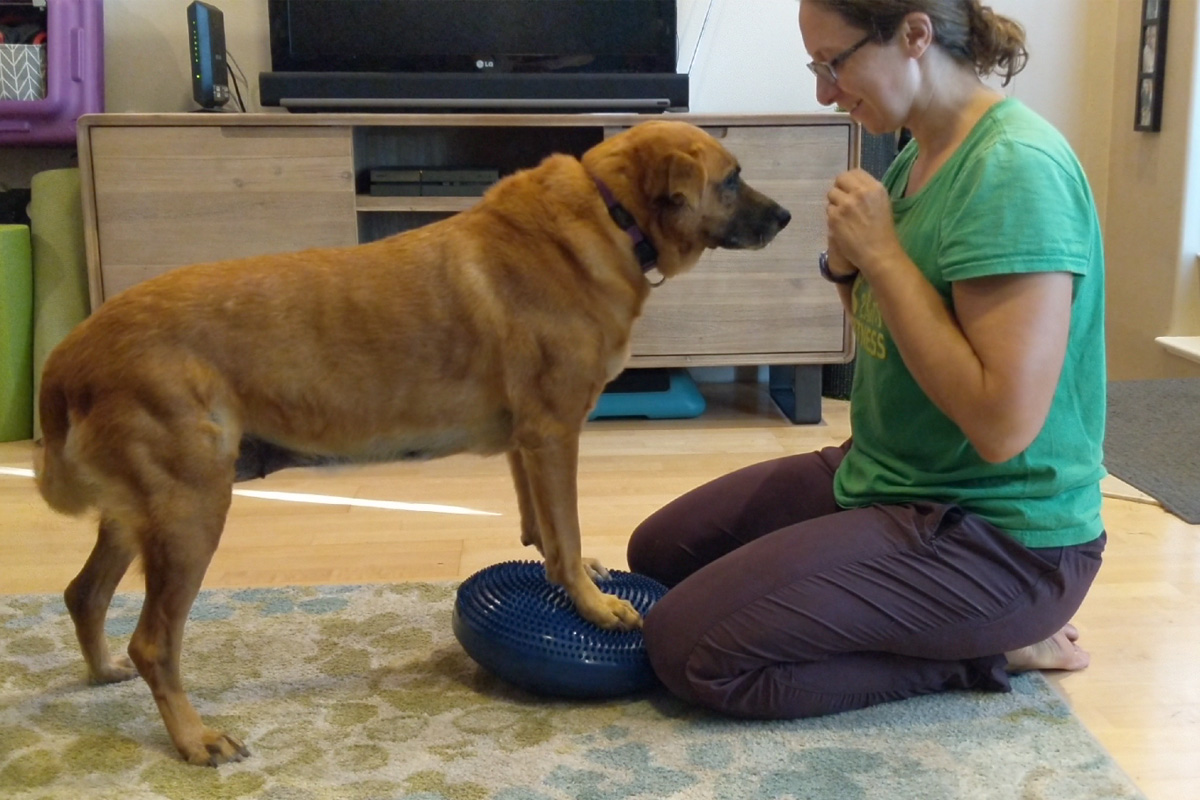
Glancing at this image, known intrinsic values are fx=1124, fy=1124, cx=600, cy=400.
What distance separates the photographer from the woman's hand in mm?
1610

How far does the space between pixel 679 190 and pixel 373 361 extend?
578mm

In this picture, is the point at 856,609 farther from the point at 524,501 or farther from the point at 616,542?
the point at 616,542

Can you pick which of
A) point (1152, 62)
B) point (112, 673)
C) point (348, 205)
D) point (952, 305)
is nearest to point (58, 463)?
point (112, 673)

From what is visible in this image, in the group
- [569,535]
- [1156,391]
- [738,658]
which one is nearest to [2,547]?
[569,535]

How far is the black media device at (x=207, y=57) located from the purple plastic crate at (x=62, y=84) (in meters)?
0.36

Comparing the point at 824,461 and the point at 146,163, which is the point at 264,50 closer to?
the point at 146,163

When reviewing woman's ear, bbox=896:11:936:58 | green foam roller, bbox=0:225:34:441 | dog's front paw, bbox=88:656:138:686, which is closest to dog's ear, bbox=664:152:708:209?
woman's ear, bbox=896:11:936:58

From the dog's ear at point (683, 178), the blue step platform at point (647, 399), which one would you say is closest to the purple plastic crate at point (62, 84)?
the blue step platform at point (647, 399)

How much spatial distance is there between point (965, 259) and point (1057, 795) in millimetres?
751

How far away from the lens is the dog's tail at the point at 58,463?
1.66 m

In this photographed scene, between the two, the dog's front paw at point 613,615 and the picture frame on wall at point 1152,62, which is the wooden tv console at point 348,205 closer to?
the picture frame on wall at point 1152,62

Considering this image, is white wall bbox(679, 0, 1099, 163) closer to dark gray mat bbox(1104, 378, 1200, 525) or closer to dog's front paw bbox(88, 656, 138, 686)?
dark gray mat bbox(1104, 378, 1200, 525)

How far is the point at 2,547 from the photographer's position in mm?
2600

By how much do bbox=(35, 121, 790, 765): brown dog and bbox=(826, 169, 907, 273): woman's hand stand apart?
0.30 metres
